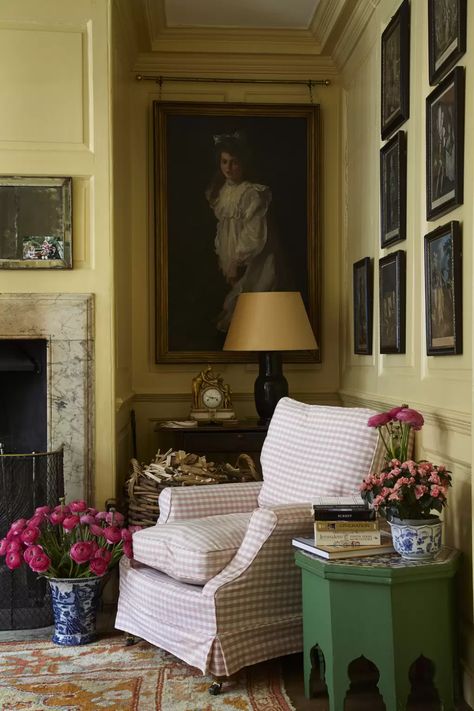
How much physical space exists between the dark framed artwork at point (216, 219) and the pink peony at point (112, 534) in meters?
1.49

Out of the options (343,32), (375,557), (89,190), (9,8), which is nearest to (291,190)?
(343,32)

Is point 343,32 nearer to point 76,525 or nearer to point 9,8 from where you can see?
point 9,8

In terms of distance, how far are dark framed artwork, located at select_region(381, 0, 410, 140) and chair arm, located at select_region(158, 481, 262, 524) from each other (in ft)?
5.39

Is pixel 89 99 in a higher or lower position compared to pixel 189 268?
higher

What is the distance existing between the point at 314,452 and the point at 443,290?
0.82 m

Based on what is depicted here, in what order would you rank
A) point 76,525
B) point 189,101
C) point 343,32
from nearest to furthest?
1. point 76,525
2. point 343,32
3. point 189,101

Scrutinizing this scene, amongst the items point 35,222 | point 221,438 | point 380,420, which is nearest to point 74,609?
point 221,438

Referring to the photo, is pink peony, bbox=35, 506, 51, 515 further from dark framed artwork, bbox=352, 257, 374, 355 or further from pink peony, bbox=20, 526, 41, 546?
dark framed artwork, bbox=352, 257, 374, 355

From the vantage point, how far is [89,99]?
389cm

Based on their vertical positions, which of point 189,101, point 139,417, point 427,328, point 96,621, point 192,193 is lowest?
point 96,621

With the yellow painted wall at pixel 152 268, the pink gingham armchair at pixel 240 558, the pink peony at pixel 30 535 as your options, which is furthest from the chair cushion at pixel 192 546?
the yellow painted wall at pixel 152 268

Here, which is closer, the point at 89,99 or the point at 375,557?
the point at 375,557

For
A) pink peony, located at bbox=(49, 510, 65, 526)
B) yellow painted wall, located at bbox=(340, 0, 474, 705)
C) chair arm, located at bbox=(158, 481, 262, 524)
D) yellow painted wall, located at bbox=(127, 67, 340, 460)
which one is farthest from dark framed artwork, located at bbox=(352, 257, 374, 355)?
pink peony, located at bbox=(49, 510, 65, 526)

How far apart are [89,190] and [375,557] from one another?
2.14 m
